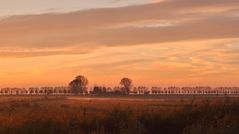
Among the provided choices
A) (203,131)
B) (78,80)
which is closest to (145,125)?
(203,131)

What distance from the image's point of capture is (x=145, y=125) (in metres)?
23.5

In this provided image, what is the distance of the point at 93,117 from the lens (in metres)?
23.6

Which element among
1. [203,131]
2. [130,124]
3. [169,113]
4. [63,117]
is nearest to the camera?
[203,131]

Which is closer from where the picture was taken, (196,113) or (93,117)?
(93,117)

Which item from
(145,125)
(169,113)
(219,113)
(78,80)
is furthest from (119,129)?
(78,80)

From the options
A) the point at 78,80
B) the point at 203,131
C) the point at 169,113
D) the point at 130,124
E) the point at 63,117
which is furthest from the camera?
the point at 78,80

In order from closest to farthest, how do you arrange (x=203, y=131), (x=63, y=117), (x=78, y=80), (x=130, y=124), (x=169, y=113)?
(x=203, y=131), (x=130, y=124), (x=63, y=117), (x=169, y=113), (x=78, y=80)

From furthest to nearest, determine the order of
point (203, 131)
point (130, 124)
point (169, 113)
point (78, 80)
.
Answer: point (78, 80)
point (169, 113)
point (130, 124)
point (203, 131)

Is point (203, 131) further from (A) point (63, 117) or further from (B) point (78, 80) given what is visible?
(B) point (78, 80)

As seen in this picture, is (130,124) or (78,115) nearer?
(130,124)

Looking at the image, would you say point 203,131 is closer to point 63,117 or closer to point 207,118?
point 207,118

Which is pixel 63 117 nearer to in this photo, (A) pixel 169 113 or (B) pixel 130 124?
(B) pixel 130 124

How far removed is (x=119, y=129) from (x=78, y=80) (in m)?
172

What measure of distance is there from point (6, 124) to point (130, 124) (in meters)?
4.75
